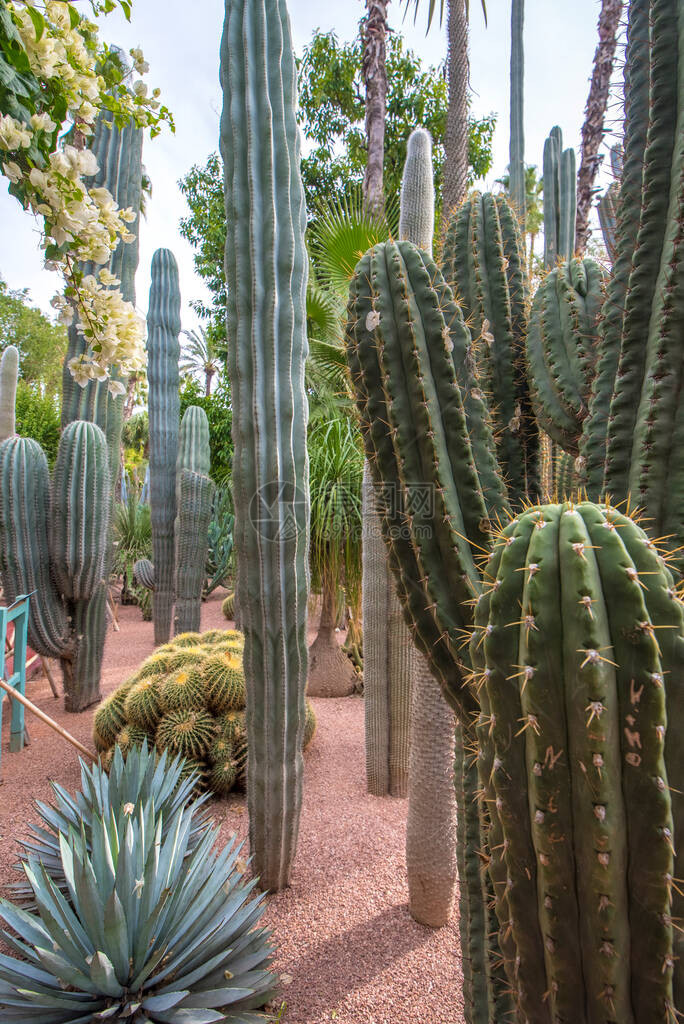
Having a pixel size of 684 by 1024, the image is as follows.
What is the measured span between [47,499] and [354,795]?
284 cm

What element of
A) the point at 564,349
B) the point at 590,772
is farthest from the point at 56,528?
the point at 590,772

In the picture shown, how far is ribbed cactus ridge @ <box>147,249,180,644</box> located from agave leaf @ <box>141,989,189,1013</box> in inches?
172

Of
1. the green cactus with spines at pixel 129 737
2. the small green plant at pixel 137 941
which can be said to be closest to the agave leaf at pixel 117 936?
the small green plant at pixel 137 941

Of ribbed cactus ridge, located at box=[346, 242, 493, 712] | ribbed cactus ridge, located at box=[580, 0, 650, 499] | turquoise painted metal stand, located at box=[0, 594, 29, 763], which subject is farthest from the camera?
turquoise painted metal stand, located at box=[0, 594, 29, 763]

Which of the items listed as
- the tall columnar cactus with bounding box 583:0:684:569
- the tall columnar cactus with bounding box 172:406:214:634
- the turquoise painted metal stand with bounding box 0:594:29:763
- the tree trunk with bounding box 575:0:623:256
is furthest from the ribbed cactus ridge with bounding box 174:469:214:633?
the tree trunk with bounding box 575:0:623:256

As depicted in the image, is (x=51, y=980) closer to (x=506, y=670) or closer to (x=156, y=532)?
(x=506, y=670)

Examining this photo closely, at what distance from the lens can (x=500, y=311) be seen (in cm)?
178

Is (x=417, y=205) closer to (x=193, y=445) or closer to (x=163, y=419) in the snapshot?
(x=193, y=445)

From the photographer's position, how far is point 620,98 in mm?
1266

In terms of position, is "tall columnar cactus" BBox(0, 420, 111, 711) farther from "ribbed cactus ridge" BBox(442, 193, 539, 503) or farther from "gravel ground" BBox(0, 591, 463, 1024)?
"ribbed cactus ridge" BBox(442, 193, 539, 503)

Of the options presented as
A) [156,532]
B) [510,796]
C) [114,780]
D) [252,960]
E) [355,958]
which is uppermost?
[156,532]

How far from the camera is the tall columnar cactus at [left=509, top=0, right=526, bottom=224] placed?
693cm

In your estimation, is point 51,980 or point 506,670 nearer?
point 506,670

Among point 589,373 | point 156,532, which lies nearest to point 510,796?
point 589,373
